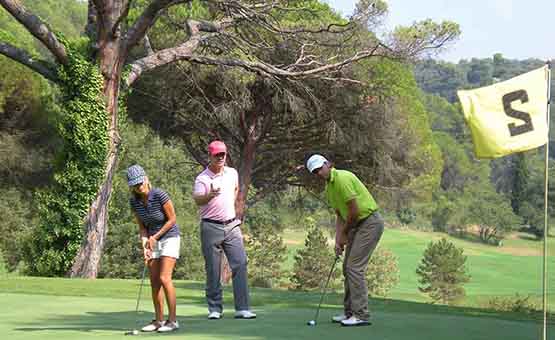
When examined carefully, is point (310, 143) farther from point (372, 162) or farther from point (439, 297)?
point (439, 297)

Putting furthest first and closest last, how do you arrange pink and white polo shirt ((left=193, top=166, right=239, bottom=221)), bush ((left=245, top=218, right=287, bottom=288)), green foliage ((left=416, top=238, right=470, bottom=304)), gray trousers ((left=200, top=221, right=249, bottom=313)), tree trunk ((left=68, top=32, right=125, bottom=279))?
green foliage ((left=416, top=238, right=470, bottom=304))
bush ((left=245, top=218, right=287, bottom=288))
tree trunk ((left=68, top=32, right=125, bottom=279))
gray trousers ((left=200, top=221, right=249, bottom=313))
pink and white polo shirt ((left=193, top=166, right=239, bottom=221))

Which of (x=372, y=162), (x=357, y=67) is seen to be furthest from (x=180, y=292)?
(x=372, y=162)

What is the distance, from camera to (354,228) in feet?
37.1

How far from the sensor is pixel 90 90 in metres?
26.1

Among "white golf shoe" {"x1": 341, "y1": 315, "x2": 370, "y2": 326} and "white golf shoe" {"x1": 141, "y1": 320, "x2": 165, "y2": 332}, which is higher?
"white golf shoe" {"x1": 341, "y1": 315, "x2": 370, "y2": 326}

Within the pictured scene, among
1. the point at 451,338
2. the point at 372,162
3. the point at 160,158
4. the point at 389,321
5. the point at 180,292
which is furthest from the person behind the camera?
the point at 160,158

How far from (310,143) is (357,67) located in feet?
14.0

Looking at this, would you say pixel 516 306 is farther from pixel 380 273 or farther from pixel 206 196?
pixel 380 273

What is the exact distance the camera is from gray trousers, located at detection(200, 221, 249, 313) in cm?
1177

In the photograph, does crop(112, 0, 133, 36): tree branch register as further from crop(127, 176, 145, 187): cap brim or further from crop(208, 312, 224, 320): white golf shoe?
crop(127, 176, 145, 187): cap brim

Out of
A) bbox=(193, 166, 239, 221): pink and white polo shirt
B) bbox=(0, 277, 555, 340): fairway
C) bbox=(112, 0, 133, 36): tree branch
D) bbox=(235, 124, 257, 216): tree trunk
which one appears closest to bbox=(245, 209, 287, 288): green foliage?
bbox=(235, 124, 257, 216): tree trunk

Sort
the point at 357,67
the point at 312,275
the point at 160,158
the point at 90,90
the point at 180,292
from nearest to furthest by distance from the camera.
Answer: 1. the point at 180,292
2. the point at 90,90
3. the point at 357,67
4. the point at 312,275
5. the point at 160,158

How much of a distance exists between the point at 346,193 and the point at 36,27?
16294mm

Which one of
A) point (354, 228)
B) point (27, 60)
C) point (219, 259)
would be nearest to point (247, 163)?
point (27, 60)
